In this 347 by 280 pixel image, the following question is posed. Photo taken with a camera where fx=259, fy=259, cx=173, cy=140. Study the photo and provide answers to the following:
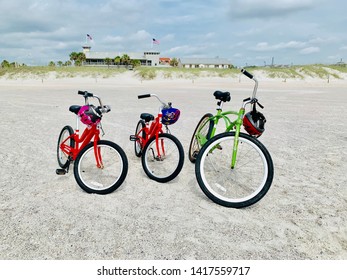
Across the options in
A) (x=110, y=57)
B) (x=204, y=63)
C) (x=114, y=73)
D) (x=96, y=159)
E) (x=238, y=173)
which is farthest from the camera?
(x=204, y=63)

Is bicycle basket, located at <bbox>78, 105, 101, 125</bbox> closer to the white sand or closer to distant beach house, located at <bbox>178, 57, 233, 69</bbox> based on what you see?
the white sand

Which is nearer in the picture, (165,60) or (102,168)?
(102,168)

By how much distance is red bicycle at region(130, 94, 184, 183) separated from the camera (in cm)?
404

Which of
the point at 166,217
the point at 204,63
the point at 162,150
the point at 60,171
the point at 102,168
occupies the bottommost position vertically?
the point at 166,217

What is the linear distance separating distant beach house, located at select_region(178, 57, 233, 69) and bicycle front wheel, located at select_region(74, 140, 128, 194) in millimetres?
98657

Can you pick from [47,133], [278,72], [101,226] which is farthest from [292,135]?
[278,72]

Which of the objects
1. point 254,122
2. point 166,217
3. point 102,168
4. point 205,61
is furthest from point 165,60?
point 166,217

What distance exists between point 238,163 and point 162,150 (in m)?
1.22

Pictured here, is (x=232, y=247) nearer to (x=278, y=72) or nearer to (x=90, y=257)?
(x=90, y=257)

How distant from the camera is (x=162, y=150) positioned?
166 inches

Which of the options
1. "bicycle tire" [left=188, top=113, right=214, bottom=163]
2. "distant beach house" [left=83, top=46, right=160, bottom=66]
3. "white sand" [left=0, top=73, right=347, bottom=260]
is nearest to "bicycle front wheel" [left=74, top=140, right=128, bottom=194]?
"white sand" [left=0, top=73, right=347, bottom=260]

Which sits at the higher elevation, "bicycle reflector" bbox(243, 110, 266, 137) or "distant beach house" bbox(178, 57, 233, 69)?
"distant beach house" bbox(178, 57, 233, 69)

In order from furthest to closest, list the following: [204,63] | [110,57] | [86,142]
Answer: [204,63], [110,57], [86,142]

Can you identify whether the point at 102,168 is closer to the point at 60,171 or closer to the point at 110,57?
the point at 60,171
